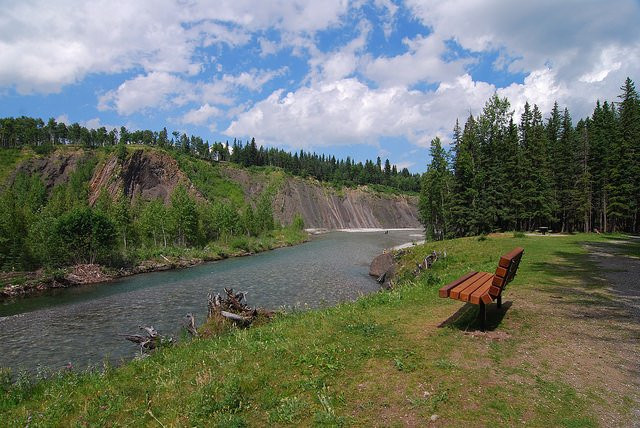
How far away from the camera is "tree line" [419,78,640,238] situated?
42875 mm

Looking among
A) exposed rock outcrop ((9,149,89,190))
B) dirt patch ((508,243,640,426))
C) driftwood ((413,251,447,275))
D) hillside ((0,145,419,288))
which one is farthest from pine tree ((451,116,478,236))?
exposed rock outcrop ((9,149,89,190))

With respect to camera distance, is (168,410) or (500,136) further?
(500,136)

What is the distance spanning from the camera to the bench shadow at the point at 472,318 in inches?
333

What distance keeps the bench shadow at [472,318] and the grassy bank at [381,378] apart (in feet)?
0.16

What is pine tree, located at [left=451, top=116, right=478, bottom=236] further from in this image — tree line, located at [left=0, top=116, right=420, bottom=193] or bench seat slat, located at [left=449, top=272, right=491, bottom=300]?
tree line, located at [left=0, top=116, right=420, bottom=193]

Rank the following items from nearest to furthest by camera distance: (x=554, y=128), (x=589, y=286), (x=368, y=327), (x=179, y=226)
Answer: (x=368, y=327), (x=589, y=286), (x=554, y=128), (x=179, y=226)

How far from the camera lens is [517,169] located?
44688 mm

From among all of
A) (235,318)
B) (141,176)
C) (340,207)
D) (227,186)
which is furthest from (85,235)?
(340,207)

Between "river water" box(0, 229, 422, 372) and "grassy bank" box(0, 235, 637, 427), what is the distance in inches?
227

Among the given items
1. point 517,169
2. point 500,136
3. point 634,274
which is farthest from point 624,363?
point 500,136

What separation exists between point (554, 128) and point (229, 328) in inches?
2532

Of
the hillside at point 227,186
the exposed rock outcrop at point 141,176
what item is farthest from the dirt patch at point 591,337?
the hillside at point 227,186

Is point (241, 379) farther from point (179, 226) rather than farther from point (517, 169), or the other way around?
point (179, 226)

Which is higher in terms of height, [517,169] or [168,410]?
[517,169]
